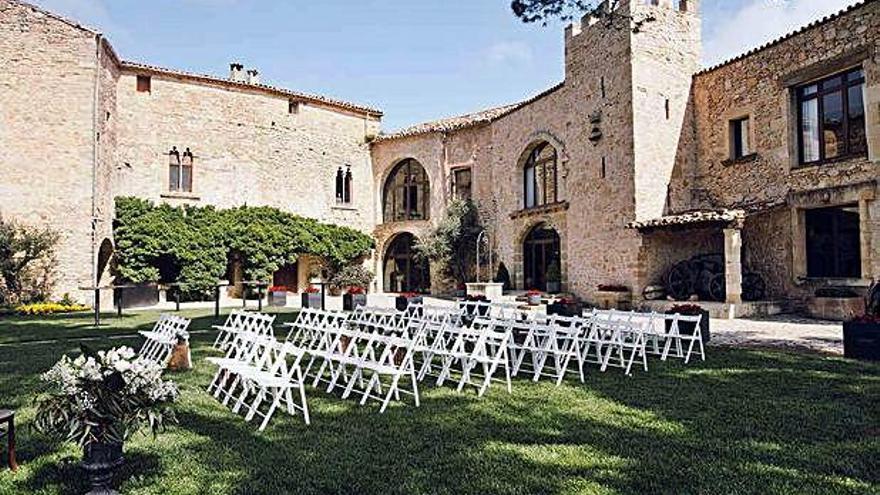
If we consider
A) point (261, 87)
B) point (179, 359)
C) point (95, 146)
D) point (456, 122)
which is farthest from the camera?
point (456, 122)

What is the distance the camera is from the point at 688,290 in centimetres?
1344

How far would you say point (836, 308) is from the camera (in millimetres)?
11023

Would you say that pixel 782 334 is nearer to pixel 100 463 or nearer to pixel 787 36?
pixel 787 36

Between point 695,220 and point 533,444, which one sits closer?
point 533,444

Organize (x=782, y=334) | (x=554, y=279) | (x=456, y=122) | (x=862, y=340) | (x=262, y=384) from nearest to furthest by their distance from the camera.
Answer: (x=262, y=384) < (x=862, y=340) < (x=782, y=334) < (x=554, y=279) < (x=456, y=122)

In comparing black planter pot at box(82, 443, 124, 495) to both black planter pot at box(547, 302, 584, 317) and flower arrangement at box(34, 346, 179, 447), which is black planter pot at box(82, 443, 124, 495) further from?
black planter pot at box(547, 302, 584, 317)

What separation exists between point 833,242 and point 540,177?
8.17 metres

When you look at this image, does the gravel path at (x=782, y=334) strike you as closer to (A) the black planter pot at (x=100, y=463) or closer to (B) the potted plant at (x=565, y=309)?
(B) the potted plant at (x=565, y=309)

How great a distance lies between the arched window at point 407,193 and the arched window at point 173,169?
7.70 metres

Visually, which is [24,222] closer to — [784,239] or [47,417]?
[47,417]

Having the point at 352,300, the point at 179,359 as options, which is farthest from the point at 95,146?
the point at 179,359

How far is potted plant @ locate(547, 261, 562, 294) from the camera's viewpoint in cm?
1650

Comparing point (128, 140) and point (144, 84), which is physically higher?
point (144, 84)

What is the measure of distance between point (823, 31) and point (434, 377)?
439 inches
